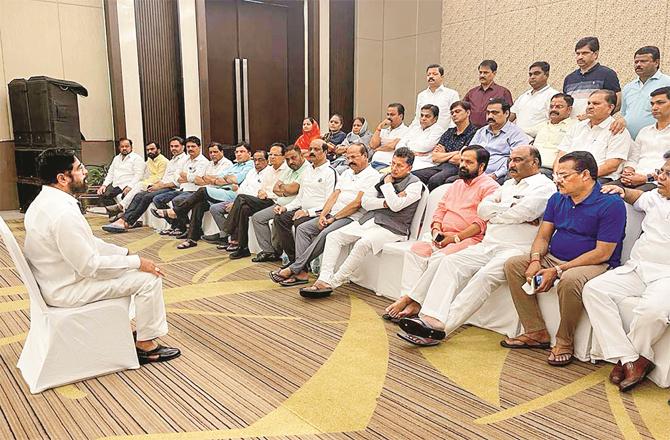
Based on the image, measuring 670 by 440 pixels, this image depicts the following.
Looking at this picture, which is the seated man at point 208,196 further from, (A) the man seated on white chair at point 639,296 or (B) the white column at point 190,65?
(A) the man seated on white chair at point 639,296

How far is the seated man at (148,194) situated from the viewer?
747 cm

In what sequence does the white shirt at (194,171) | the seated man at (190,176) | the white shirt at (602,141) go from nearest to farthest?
the white shirt at (602,141) → the seated man at (190,176) → the white shirt at (194,171)

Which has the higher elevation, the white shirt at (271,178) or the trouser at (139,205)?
the white shirt at (271,178)

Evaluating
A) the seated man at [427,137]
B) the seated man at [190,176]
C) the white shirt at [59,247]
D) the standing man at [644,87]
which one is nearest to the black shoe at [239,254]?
the seated man at [190,176]

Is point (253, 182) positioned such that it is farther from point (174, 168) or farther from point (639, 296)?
point (639, 296)

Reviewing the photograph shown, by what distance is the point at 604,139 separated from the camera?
13.9 ft

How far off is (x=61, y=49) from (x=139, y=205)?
2.98m

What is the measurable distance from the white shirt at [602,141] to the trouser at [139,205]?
5.20 meters

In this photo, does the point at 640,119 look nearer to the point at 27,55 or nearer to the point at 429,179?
the point at 429,179

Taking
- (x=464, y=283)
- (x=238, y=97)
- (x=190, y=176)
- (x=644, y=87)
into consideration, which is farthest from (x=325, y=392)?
(x=238, y=97)

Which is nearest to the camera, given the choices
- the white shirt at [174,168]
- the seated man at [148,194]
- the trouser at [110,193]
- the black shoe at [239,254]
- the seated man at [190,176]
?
the black shoe at [239,254]

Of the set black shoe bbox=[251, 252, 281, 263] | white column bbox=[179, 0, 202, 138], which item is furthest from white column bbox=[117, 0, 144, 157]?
black shoe bbox=[251, 252, 281, 263]

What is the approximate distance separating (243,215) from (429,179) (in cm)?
203

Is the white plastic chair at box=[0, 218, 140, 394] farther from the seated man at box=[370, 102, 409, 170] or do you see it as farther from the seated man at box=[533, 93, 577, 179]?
the seated man at box=[370, 102, 409, 170]
